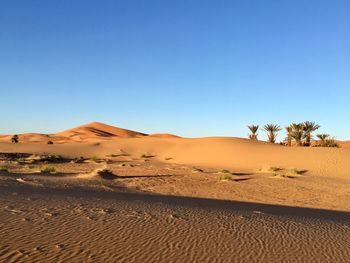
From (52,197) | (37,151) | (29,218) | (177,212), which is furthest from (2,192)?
(37,151)

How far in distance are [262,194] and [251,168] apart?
15.1 m

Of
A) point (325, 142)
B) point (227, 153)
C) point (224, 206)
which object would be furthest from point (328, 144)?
point (224, 206)

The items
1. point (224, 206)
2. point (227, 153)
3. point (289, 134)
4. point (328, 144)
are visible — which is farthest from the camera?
point (289, 134)

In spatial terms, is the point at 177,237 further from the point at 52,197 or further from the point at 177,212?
the point at 52,197

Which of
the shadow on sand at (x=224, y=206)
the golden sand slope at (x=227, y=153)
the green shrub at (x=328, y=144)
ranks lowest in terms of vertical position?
the shadow on sand at (x=224, y=206)

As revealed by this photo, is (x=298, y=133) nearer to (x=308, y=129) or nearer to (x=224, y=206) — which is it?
(x=308, y=129)

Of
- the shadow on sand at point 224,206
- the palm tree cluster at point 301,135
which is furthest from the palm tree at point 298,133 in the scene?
the shadow on sand at point 224,206

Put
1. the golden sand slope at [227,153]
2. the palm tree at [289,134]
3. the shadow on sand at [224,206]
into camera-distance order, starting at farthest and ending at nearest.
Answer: the palm tree at [289,134] → the golden sand slope at [227,153] → the shadow on sand at [224,206]

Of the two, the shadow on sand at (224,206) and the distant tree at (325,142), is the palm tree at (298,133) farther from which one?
the shadow on sand at (224,206)

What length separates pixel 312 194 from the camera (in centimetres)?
Answer: 1770

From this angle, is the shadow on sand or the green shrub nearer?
the shadow on sand

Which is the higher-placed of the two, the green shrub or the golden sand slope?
the green shrub

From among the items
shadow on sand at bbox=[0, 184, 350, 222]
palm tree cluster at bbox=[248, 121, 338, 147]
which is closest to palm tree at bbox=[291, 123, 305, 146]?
palm tree cluster at bbox=[248, 121, 338, 147]

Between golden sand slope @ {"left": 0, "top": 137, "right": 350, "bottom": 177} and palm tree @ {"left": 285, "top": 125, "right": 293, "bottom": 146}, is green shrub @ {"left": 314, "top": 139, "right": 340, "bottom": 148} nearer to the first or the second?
palm tree @ {"left": 285, "top": 125, "right": 293, "bottom": 146}
